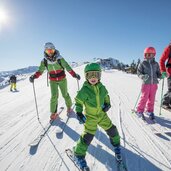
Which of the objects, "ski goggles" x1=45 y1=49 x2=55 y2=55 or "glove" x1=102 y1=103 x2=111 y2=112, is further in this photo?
"ski goggles" x1=45 y1=49 x2=55 y2=55

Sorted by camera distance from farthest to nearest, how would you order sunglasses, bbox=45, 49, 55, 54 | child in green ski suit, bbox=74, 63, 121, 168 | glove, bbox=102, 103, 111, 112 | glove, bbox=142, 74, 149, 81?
sunglasses, bbox=45, 49, 55, 54
glove, bbox=142, 74, 149, 81
glove, bbox=102, 103, 111, 112
child in green ski suit, bbox=74, 63, 121, 168

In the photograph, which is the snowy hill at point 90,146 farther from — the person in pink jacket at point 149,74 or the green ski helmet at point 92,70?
the green ski helmet at point 92,70

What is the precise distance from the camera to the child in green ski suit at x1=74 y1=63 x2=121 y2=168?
11.3ft

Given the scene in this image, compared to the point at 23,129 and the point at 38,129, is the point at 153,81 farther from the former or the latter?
the point at 23,129

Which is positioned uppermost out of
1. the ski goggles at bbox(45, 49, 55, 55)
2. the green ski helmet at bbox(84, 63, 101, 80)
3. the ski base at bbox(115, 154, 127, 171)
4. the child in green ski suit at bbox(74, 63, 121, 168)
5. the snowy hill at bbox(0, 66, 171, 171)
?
the ski goggles at bbox(45, 49, 55, 55)

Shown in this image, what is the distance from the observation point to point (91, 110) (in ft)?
11.4

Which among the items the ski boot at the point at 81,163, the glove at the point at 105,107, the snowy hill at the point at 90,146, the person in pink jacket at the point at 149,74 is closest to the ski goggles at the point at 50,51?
the snowy hill at the point at 90,146

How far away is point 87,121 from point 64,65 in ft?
10.3

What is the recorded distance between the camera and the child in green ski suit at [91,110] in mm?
3438

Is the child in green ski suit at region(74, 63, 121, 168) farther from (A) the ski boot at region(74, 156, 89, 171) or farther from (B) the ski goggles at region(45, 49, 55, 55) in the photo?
(B) the ski goggles at region(45, 49, 55, 55)

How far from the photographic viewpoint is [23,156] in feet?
12.7

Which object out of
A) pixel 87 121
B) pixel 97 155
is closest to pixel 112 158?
pixel 97 155

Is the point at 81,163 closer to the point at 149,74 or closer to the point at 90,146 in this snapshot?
the point at 90,146

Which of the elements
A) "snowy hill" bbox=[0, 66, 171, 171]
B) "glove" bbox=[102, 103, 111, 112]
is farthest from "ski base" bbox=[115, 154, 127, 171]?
"glove" bbox=[102, 103, 111, 112]
